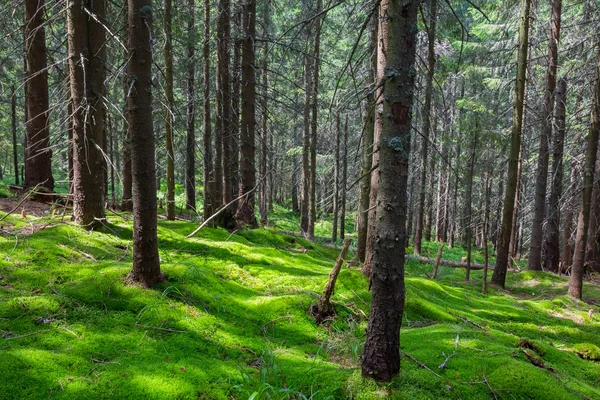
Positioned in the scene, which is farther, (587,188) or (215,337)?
(587,188)

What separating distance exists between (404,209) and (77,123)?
15.3ft

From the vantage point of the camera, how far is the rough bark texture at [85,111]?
503 centimetres

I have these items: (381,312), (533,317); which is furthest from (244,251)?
(533,317)

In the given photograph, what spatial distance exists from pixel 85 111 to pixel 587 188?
32.3 feet

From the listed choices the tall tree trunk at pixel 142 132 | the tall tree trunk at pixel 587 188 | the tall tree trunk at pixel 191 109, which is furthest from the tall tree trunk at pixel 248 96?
the tall tree trunk at pixel 587 188

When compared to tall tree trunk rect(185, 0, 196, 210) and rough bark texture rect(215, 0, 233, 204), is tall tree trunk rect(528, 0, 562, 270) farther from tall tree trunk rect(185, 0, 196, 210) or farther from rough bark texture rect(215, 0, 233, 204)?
tall tree trunk rect(185, 0, 196, 210)

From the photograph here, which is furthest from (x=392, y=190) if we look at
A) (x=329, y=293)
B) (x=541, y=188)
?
(x=541, y=188)

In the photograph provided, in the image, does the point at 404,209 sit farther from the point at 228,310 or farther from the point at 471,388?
the point at 228,310

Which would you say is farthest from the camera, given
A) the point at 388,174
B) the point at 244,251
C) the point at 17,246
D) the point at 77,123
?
the point at 244,251

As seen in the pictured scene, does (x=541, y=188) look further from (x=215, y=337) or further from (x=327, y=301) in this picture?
(x=215, y=337)

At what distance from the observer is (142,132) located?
372 centimetres

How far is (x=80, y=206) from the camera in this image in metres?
5.31

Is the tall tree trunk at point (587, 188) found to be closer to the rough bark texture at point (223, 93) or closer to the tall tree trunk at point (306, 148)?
the rough bark texture at point (223, 93)

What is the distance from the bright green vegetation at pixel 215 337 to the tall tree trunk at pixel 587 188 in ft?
11.6
